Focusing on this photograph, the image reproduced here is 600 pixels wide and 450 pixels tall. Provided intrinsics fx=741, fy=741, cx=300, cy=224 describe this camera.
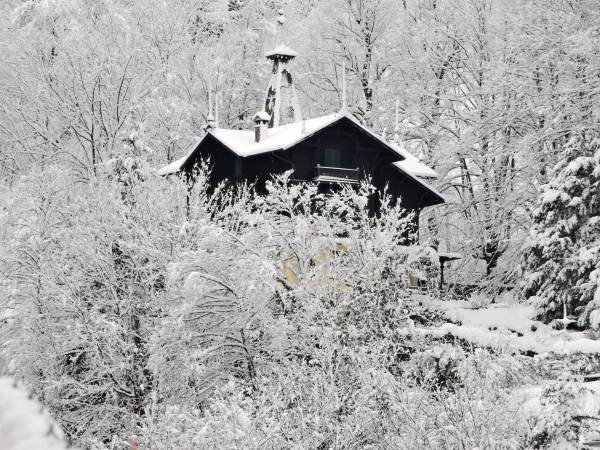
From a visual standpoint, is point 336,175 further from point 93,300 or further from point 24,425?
point 24,425

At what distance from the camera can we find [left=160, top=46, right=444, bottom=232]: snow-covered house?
1010 inches

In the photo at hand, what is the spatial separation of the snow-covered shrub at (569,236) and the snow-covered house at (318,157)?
5973 mm

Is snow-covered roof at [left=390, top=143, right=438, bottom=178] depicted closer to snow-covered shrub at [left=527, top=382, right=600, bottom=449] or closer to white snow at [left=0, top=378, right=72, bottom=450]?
snow-covered shrub at [left=527, top=382, right=600, bottom=449]

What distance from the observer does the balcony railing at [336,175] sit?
25228 millimetres

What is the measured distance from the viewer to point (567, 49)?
76.1ft

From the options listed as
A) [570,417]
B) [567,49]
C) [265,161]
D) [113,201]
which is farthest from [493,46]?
[570,417]

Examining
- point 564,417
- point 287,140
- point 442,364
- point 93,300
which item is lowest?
point 442,364

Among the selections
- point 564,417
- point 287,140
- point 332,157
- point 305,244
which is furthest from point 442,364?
point 332,157

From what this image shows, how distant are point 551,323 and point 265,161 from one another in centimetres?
1174

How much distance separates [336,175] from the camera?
2573 cm

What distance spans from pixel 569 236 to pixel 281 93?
49.6 ft

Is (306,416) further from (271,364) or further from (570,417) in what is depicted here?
(570,417)

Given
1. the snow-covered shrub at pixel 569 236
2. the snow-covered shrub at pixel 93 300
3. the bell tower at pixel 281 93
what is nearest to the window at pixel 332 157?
the bell tower at pixel 281 93

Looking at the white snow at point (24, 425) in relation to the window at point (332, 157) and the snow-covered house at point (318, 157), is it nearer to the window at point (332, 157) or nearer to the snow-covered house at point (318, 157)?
the snow-covered house at point (318, 157)
